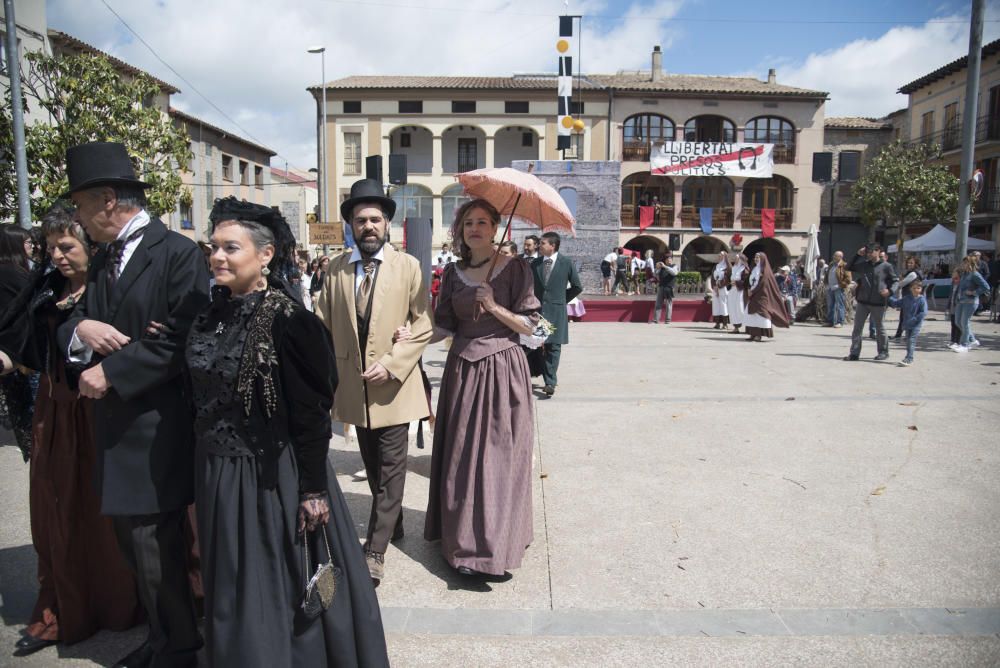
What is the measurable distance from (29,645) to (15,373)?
1.19m

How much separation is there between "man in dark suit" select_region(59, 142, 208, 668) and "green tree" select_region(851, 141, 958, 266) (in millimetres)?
32986

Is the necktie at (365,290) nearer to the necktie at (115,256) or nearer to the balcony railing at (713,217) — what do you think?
the necktie at (115,256)

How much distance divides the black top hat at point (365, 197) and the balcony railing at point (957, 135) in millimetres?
37192

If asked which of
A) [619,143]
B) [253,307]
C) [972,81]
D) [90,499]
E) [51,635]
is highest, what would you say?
[619,143]

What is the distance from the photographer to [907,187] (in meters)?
30.1

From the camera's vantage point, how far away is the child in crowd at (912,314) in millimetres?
10094

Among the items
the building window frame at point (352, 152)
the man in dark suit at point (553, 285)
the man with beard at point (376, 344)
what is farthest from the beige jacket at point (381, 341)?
the building window frame at point (352, 152)

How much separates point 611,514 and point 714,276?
1215 centimetres

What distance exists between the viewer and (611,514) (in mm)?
4242

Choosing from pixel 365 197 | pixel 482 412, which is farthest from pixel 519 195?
pixel 482 412

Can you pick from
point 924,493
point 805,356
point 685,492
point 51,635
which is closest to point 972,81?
point 805,356

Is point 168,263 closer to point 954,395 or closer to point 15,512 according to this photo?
point 15,512

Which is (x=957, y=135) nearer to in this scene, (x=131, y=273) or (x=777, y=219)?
(x=777, y=219)

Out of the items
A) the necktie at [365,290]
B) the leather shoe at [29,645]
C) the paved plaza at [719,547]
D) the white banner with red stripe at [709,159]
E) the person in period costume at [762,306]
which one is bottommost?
the leather shoe at [29,645]
